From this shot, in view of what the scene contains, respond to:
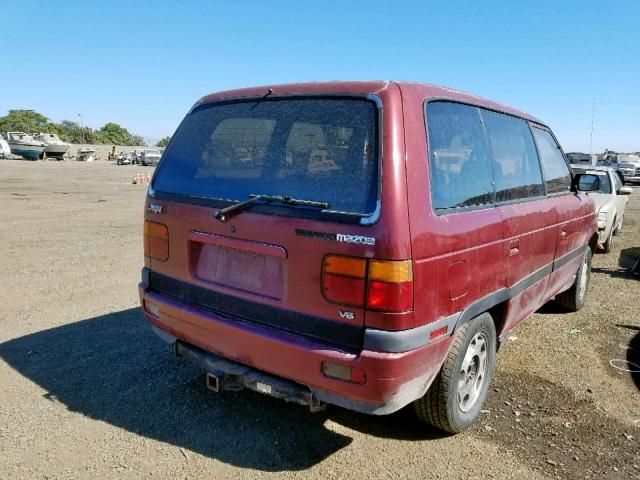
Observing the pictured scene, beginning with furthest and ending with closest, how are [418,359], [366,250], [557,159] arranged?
1. [557,159]
2. [418,359]
3. [366,250]

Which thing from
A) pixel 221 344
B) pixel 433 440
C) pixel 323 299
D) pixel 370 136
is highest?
pixel 370 136

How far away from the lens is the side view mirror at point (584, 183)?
4829mm

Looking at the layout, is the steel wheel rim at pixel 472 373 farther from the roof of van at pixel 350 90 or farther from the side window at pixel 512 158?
the roof of van at pixel 350 90

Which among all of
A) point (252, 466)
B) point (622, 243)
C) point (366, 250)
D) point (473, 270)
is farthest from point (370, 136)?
point (622, 243)

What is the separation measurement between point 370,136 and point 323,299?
0.82 m

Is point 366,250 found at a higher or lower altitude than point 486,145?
lower

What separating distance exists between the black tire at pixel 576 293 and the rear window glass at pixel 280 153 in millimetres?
3979

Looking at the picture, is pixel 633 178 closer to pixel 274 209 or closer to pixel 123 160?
pixel 274 209

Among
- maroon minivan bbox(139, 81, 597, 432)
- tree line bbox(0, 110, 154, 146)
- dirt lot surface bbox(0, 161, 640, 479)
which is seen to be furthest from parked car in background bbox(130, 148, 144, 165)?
maroon minivan bbox(139, 81, 597, 432)

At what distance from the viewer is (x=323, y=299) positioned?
2.36 metres

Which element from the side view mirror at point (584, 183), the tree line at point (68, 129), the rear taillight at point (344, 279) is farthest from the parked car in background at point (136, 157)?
the rear taillight at point (344, 279)

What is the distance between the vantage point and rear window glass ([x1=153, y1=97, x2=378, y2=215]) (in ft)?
7.73

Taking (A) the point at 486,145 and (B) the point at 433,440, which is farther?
(A) the point at 486,145

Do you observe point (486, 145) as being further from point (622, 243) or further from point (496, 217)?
point (622, 243)
